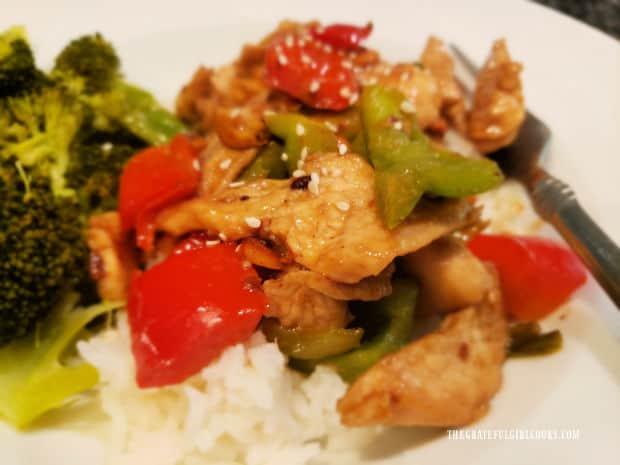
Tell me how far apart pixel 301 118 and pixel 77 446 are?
5.32 feet

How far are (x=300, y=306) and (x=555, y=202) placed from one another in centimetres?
127

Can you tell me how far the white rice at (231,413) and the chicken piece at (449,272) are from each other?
0.55m

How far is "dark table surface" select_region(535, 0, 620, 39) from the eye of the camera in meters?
4.19

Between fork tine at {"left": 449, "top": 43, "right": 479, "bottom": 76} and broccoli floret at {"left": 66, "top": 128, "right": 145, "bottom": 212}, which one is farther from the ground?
fork tine at {"left": 449, "top": 43, "right": 479, "bottom": 76}

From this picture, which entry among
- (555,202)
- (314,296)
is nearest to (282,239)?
(314,296)

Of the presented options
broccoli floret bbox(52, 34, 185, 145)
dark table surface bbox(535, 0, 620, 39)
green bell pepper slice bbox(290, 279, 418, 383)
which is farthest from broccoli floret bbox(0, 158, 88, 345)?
dark table surface bbox(535, 0, 620, 39)

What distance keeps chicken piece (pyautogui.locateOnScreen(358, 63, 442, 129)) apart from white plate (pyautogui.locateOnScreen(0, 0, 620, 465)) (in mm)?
654

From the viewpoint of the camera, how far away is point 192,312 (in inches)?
94.3

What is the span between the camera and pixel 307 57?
3.11 m

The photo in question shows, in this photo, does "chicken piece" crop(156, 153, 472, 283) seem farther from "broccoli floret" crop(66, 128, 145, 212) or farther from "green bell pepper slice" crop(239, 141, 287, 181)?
"broccoli floret" crop(66, 128, 145, 212)

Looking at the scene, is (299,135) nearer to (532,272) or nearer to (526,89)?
(532,272)

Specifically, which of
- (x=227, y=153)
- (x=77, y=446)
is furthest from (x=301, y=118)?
(x=77, y=446)

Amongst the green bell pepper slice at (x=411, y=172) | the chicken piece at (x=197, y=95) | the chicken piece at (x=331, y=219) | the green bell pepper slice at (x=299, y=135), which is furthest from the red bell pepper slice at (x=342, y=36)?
the chicken piece at (x=331, y=219)

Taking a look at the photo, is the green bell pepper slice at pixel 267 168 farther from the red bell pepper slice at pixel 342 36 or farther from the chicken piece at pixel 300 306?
the red bell pepper slice at pixel 342 36
